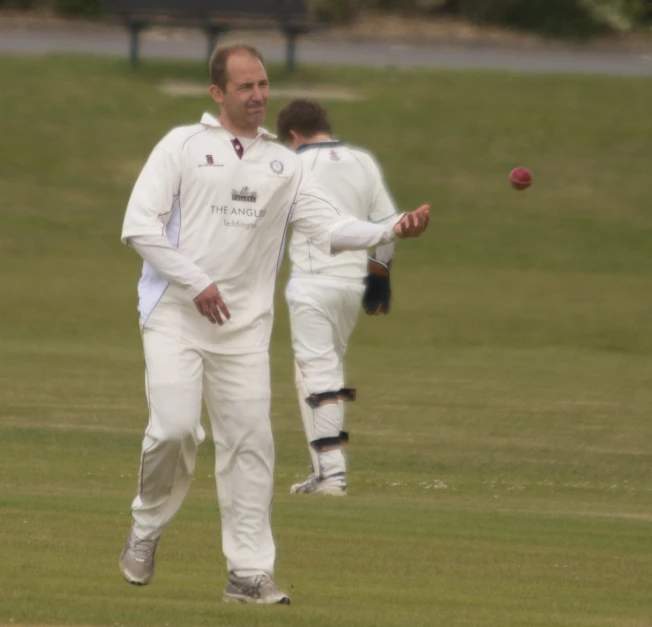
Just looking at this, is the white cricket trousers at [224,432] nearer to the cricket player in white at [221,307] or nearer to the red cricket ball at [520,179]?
the cricket player in white at [221,307]

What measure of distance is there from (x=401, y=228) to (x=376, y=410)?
8.04 meters

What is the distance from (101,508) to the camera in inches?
360

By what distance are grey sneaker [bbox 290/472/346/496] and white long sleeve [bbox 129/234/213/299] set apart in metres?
3.84

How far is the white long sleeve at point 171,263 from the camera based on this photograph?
6.66 meters

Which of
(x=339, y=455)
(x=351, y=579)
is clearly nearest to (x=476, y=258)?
(x=339, y=455)

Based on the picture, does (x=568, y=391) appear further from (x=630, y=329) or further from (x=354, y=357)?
(x=630, y=329)

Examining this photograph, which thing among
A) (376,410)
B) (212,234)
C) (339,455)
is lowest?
(376,410)

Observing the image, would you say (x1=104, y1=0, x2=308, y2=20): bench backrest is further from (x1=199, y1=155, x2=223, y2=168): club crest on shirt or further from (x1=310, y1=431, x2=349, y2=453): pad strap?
(x1=199, y1=155, x2=223, y2=168): club crest on shirt

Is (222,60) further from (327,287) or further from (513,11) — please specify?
(513,11)

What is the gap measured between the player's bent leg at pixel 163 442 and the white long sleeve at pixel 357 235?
29.4 inches

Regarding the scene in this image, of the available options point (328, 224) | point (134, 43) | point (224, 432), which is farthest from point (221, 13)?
point (224, 432)

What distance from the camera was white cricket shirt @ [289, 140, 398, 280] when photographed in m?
10.5

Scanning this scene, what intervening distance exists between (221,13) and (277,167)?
87.4 ft

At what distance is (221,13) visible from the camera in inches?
1305
